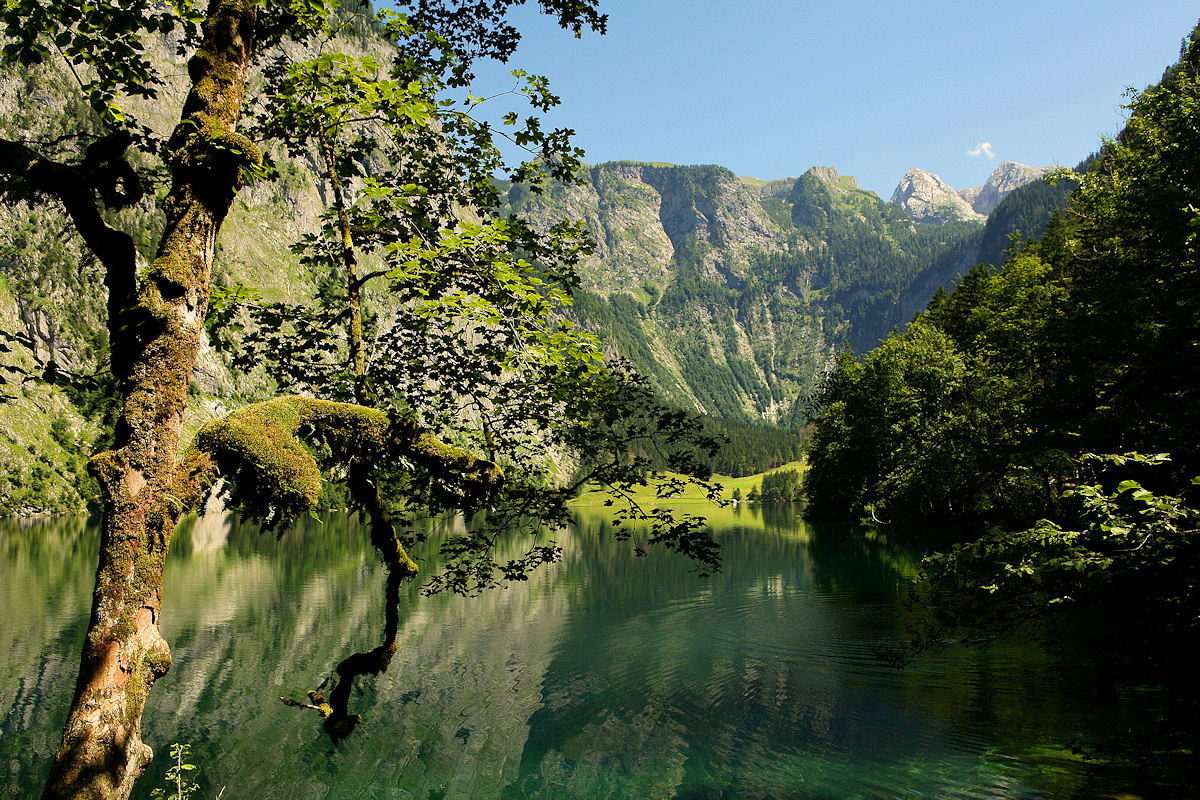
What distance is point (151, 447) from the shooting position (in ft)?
13.6

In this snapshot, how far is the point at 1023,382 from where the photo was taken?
32.3 m

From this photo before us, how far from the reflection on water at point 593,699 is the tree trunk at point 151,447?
2.14 metres

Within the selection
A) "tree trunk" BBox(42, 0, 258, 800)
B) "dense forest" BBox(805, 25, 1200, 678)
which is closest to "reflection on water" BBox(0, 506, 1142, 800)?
"tree trunk" BBox(42, 0, 258, 800)

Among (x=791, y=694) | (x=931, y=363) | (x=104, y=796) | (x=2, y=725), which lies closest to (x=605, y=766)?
(x=791, y=694)

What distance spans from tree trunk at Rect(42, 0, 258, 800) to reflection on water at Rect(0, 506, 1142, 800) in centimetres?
214

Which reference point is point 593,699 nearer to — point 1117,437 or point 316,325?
point 1117,437

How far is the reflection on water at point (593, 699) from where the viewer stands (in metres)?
13.9

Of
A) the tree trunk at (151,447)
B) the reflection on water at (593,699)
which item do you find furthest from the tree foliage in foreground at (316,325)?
the reflection on water at (593,699)

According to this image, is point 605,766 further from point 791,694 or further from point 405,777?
point 791,694

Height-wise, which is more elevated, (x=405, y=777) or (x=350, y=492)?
(x=350, y=492)

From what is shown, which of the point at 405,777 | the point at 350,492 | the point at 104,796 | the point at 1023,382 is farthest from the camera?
the point at 1023,382

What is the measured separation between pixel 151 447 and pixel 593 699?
1710 centimetres

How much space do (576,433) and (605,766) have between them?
35.3ft

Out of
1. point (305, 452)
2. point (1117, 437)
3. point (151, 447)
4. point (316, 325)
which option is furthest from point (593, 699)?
point (151, 447)
